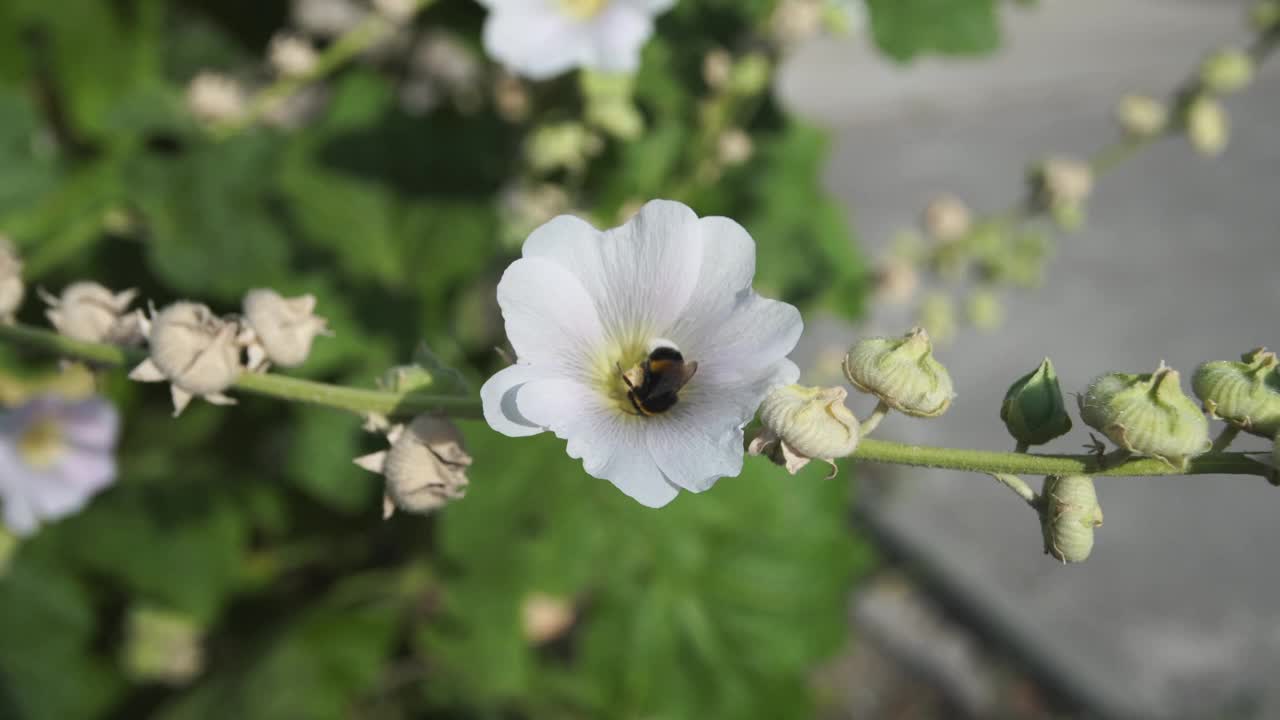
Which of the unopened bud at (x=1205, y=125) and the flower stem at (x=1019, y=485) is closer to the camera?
the flower stem at (x=1019, y=485)

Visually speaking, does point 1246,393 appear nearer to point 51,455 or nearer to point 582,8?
point 582,8

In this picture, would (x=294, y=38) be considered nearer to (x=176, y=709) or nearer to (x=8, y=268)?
(x=8, y=268)

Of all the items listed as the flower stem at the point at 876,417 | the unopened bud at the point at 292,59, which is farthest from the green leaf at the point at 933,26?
the flower stem at the point at 876,417

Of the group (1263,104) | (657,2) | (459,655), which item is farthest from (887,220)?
(657,2)

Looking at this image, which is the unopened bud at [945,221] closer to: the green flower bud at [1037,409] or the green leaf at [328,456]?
the green leaf at [328,456]

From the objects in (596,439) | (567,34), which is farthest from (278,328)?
(567,34)

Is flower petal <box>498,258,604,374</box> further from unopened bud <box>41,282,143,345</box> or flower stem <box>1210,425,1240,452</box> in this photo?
flower stem <box>1210,425,1240,452</box>
